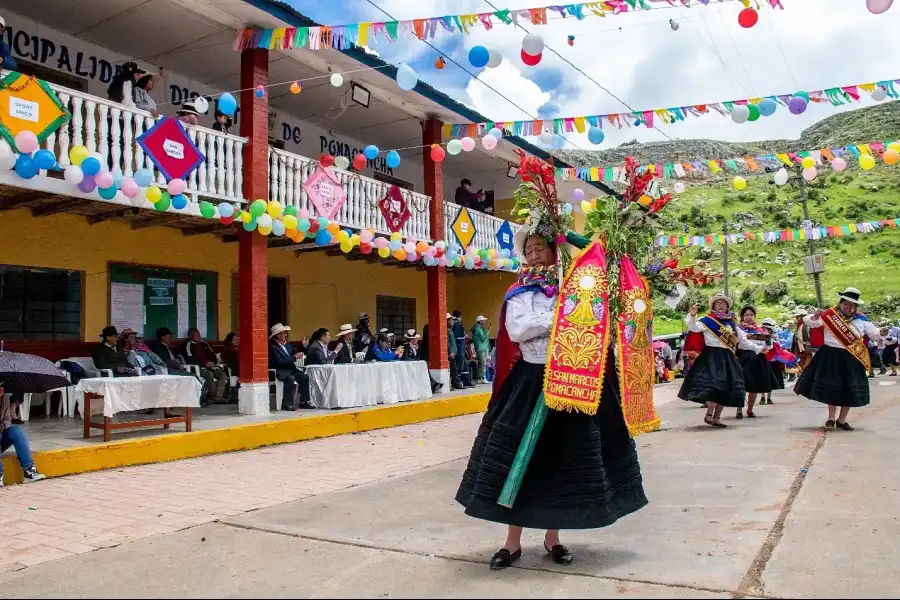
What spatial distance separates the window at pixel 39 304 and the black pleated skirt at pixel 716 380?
340 inches

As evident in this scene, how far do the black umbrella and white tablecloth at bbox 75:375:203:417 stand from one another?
132 centimetres

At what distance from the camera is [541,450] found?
361 cm

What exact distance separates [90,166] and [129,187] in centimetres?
58

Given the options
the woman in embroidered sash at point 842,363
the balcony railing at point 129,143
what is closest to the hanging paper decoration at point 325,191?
the balcony railing at point 129,143

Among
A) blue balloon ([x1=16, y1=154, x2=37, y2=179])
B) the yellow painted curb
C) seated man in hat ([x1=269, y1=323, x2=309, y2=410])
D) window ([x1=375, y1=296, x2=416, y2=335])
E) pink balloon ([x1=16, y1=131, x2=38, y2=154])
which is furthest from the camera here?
window ([x1=375, y1=296, x2=416, y2=335])

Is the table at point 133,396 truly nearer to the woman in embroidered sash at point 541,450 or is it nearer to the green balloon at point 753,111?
the woman in embroidered sash at point 541,450

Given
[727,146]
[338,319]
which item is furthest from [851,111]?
[338,319]

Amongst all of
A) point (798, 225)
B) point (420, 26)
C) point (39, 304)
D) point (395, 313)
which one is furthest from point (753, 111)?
point (798, 225)

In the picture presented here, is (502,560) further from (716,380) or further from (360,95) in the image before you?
(360,95)

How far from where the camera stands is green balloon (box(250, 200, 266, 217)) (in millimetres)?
10195

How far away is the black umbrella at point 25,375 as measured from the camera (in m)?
6.05

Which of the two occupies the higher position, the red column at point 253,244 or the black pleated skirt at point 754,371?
the red column at point 253,244

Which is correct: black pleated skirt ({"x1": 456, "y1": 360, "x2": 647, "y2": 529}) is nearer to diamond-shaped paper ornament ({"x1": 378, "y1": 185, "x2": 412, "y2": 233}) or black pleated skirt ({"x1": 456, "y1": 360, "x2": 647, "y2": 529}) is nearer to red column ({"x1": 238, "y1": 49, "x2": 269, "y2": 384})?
red column ({"x1": 238, "y1": 49, "x2": 269, "y2": 384})

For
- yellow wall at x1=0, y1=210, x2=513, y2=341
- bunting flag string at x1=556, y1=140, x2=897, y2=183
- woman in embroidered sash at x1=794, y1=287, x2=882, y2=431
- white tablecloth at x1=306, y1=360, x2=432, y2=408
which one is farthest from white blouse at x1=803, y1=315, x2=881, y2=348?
yellow wall at x1=0, y1=210, x2=513, y2=341
